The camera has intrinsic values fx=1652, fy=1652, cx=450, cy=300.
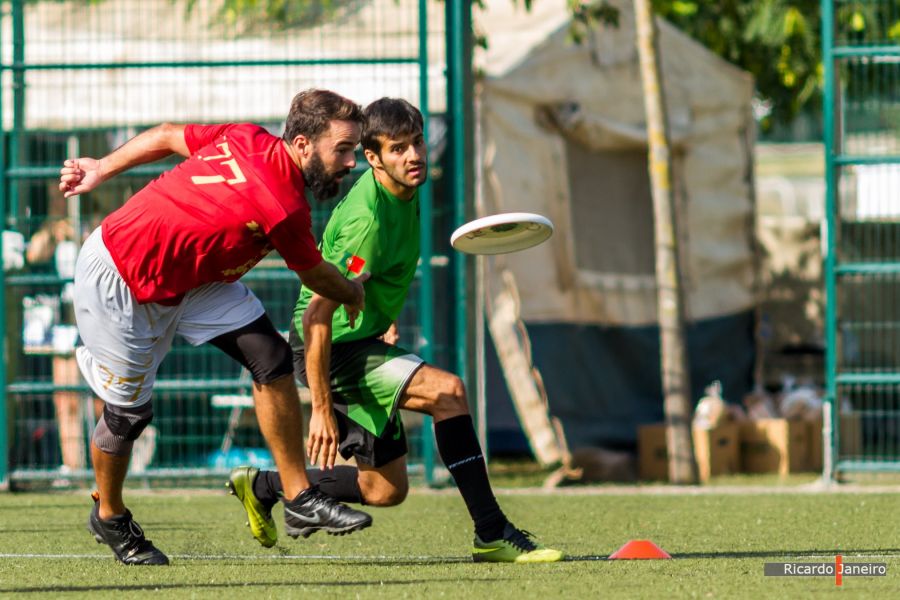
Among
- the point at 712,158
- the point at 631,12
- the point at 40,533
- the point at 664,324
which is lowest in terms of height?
the point at 40,533

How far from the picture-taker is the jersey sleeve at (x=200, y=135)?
6.23 m

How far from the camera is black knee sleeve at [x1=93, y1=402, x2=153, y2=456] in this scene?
634 cm

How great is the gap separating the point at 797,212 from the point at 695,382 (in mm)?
14017

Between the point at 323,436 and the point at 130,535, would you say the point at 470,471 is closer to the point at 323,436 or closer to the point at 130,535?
the point at 323,436

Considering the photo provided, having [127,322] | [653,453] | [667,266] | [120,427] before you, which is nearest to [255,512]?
[120,427]

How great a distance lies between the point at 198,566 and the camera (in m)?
6.35

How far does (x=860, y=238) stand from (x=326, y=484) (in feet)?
17.0

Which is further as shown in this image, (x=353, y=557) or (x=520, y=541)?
(x=353, y=557)

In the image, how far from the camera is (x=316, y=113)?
598 centimetres

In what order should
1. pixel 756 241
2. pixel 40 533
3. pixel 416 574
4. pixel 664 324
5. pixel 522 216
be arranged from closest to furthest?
1. pixel 416 574
2. pixel 522 216
3. pixel 40 533
4. pixel 664 324
5. pixel 756 241

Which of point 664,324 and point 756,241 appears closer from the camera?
point 664,324

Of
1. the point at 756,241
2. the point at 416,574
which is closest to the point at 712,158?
the point at 756,241

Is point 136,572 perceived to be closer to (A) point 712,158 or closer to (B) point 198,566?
(B) point 198,566

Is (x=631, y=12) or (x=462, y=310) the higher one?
(x=631, y=12)
